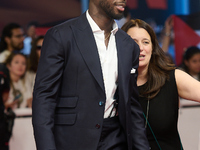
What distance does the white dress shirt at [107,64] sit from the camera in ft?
6.90

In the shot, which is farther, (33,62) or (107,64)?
(33,62)

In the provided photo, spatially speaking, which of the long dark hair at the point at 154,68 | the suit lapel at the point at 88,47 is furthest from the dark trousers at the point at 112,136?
the long dark hair at the point at 154,68

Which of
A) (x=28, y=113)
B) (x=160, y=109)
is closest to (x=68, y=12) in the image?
(x=28, y=113)

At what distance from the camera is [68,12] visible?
684cm

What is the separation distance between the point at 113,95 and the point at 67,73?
1.06 ft

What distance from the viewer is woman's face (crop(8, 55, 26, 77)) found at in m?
5.29

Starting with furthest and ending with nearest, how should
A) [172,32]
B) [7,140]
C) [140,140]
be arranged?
[172,32] < [7,140] < [140,140]

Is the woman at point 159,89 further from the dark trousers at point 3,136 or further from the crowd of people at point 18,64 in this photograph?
the crowd of people at point 18,64

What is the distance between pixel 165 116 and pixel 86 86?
108 centimetres

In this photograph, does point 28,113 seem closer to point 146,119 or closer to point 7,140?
point 7,140

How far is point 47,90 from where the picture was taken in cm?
194


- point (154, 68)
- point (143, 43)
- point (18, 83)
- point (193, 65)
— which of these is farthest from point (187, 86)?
point (193, 65)

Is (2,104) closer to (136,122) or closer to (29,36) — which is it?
(136,122)

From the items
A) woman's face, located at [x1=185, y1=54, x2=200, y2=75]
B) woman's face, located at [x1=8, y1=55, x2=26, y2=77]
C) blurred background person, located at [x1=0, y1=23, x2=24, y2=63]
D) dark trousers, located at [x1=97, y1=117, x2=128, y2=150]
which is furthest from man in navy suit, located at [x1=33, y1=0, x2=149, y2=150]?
woman's face, located at [x1=185, y1=54, x2=200, y2=75]
